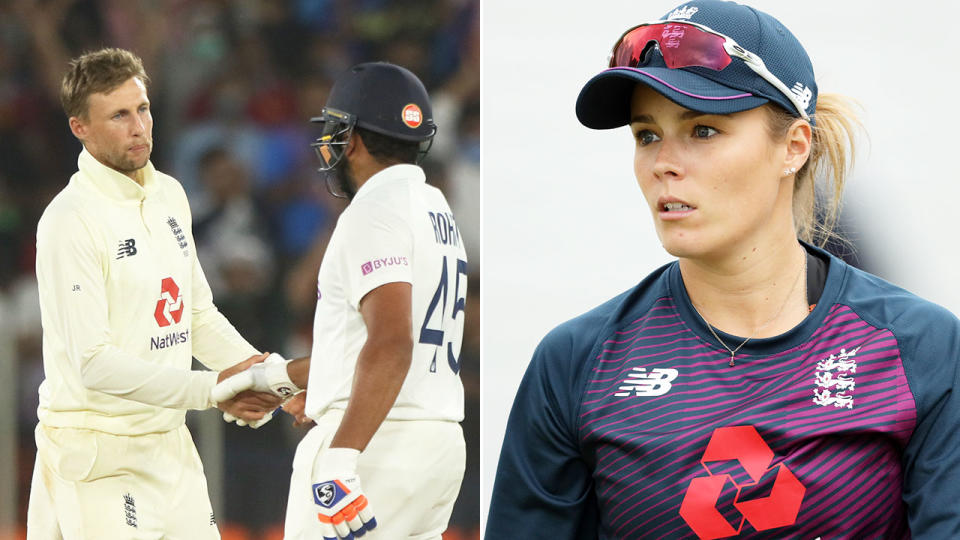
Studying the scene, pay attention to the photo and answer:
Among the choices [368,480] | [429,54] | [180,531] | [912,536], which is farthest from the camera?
[429,54]

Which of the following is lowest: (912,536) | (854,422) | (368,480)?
(368,480)

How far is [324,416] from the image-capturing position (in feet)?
8.77

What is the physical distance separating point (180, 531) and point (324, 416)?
23.7 inches

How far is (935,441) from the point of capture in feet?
3.46

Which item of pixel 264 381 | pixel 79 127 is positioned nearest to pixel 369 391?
pixel 264 381

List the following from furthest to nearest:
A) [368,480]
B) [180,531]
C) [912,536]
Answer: [180,531] → [368,480] → [912,536]

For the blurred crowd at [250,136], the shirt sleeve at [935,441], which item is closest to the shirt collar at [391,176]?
the blurred crowd at [250,136]

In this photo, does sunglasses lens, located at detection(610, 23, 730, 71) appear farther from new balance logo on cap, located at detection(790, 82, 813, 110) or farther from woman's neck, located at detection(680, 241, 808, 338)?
woman's neck, located at detection(680, 241, 808, 338)

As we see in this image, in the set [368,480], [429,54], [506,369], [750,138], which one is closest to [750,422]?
[750,138]

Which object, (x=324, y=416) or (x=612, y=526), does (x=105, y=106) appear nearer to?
(x=324, y=416)

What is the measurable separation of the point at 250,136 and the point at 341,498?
1.65 metres

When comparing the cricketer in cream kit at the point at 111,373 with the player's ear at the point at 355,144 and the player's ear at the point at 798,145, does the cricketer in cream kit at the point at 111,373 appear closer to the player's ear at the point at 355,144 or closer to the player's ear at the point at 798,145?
the player's ear at the point at 355,144

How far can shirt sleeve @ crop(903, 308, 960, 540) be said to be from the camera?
1.04 metres

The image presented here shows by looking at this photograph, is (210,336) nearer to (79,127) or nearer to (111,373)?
(111,373)
